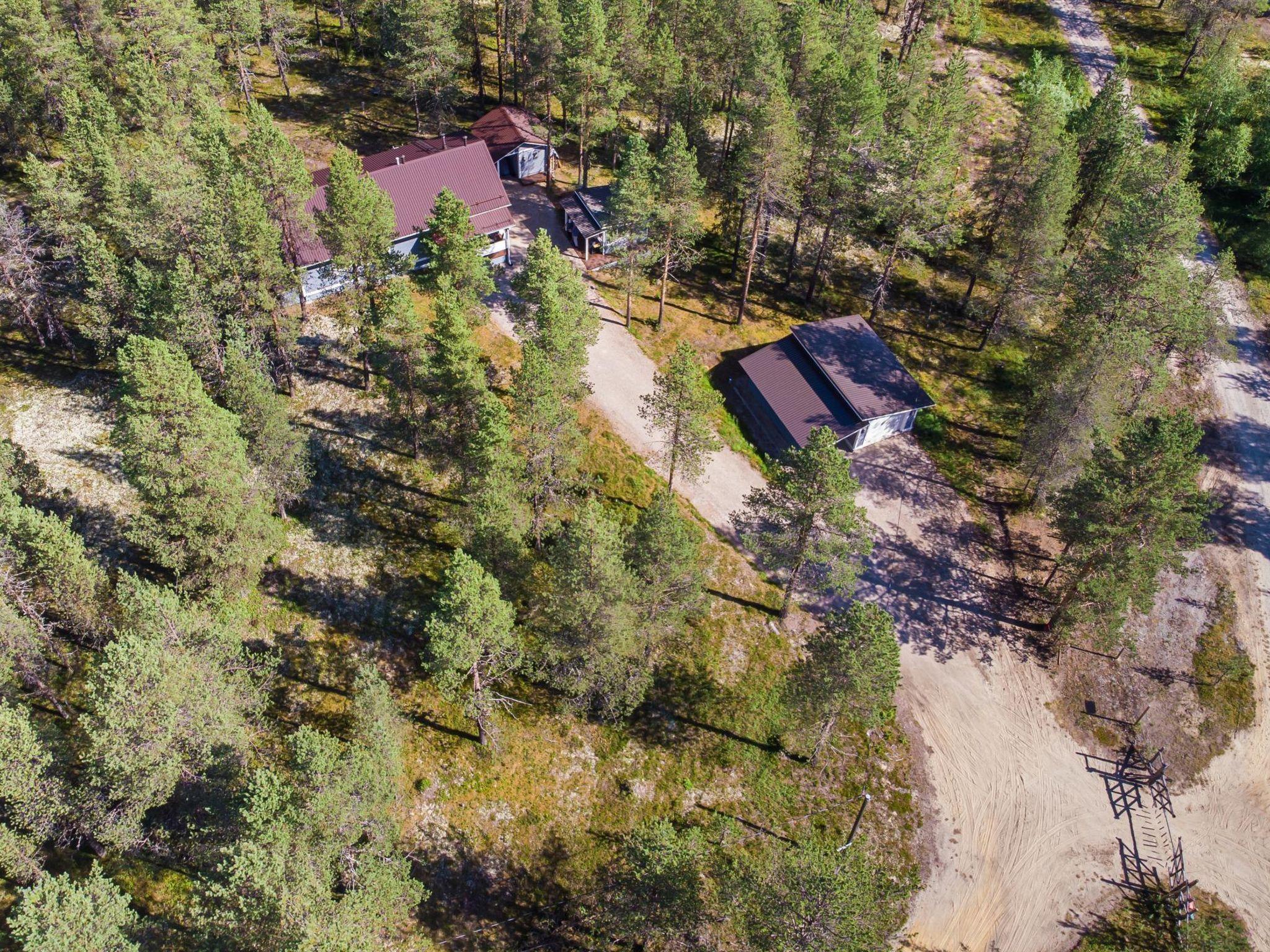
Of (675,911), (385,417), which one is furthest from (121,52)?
(675,911)

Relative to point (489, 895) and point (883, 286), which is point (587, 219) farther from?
point (489, 895)

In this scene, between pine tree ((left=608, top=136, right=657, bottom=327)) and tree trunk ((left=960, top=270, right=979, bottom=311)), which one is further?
A: tree trunk ((left=960, top=270, right=979, bottom=311))

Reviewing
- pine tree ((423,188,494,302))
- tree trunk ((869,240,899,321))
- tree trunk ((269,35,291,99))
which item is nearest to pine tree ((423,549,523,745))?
pine tree ((423,188,494,302))

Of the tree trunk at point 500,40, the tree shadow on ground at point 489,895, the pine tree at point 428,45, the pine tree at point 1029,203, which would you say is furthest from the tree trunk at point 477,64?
the tree shadow on ground at point 489,895

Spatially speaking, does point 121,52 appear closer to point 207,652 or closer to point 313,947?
point 207,652

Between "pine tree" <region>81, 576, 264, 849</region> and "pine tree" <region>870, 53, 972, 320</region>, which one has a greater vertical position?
"pine tree" <region>870, 53, 972, 320</region>

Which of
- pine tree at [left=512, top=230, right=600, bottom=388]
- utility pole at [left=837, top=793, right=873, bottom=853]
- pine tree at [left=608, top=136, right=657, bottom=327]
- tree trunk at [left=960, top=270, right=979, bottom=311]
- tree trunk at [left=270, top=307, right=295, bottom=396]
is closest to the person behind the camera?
utility pole at [left=837, top=793, right=873, bottom=853]

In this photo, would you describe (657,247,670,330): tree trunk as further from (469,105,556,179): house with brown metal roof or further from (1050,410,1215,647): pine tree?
(1050,410,1215,647): pine tree
